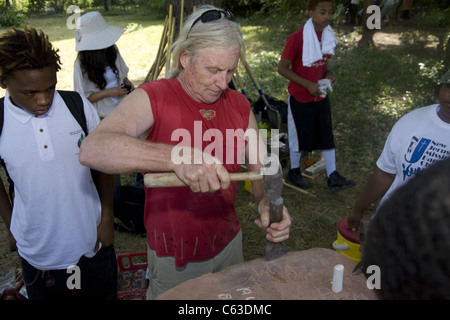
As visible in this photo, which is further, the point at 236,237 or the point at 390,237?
the point at 236,237

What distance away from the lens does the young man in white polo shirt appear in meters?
1.96

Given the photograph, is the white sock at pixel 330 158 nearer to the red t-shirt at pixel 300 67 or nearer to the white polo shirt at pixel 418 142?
the red t-shirt at pixel 300 67

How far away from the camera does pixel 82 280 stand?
226 cm

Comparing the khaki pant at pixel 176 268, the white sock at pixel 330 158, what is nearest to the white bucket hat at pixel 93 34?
the khaki pant at pixel 176 268

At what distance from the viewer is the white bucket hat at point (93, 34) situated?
3.80 m

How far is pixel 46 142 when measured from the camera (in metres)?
2.01

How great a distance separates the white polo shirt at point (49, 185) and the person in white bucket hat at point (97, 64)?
177cm

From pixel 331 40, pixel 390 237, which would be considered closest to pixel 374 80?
pixel 331 40

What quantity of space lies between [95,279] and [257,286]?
1.21 m

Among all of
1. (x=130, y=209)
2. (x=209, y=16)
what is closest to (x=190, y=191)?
(x=209, y=16)

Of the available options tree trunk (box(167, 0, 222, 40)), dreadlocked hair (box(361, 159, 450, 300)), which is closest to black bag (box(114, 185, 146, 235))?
tree trunk (box(167, 0, 222, 40))

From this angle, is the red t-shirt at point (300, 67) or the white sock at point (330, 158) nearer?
the red t-shirt at point (300, 67)

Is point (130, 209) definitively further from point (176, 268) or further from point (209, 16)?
point (209, 16)
